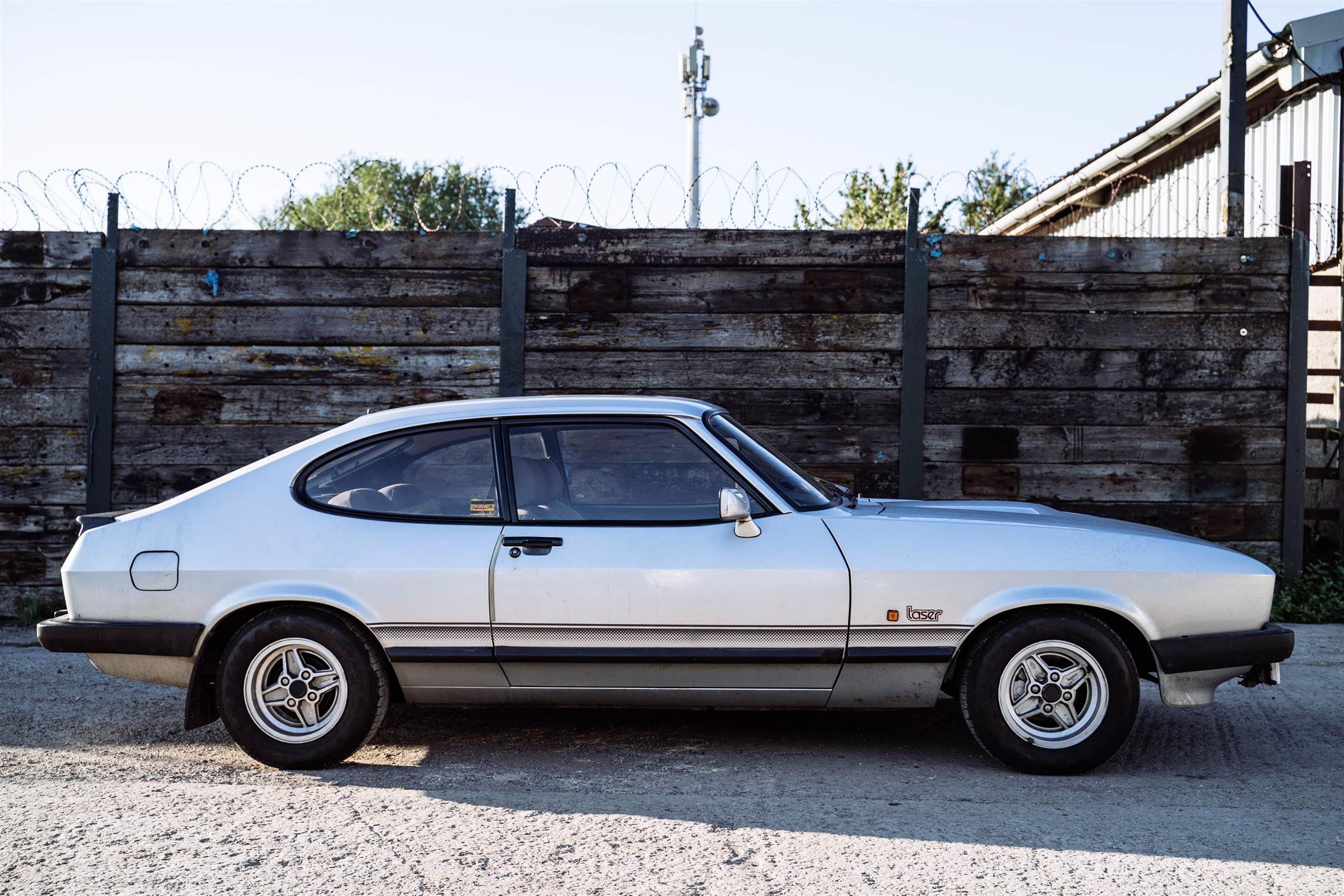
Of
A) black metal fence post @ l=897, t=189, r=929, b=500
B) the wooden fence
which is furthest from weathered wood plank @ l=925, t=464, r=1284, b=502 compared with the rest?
black metal fence post @ l=897, t=189, r=929, b=500

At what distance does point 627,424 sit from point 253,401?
3.98 metres

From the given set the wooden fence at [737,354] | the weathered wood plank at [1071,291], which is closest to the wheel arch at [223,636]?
the wooden fence at [737,354]

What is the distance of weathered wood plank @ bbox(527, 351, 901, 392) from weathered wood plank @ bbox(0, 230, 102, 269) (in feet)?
10.1

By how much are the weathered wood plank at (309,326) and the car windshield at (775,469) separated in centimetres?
323

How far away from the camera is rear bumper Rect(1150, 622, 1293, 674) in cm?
441

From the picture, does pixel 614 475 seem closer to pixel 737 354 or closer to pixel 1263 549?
pixel 737 354

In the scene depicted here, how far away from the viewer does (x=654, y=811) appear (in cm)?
398

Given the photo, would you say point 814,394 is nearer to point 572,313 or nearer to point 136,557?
point 572,313

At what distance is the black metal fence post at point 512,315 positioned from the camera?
7.70 m

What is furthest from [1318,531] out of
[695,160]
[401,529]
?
→ [695,160]

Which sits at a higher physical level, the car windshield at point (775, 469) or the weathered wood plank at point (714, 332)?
the weathered wood plank at point (714, 332)

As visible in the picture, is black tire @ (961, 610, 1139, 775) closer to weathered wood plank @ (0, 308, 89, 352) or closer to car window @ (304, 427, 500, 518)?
car window @ (304, 427, 500, 518)

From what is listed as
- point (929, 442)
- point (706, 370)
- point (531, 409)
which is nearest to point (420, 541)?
point (531, 409)

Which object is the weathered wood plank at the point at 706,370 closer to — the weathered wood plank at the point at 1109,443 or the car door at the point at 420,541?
the weathered wood plank at the point at 1109,443
